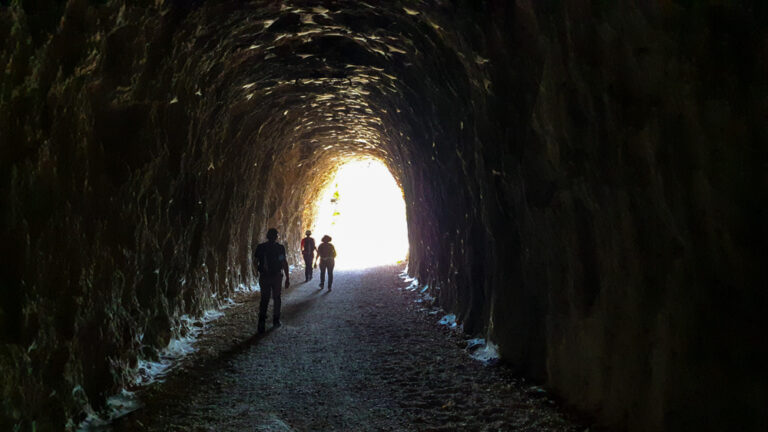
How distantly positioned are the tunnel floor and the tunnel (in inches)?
18.6

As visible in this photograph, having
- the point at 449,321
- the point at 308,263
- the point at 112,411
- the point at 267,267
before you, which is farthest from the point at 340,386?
the point at 308,263

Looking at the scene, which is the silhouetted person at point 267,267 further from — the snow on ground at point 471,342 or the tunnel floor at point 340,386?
the snow on ground at point 471,342

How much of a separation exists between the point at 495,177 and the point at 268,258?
14.1ft

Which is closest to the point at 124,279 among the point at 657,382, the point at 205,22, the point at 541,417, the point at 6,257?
the point at 6,257

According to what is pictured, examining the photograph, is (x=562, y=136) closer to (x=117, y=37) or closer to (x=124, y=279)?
(x=117, y=37)

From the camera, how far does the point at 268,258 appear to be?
9.27 meters

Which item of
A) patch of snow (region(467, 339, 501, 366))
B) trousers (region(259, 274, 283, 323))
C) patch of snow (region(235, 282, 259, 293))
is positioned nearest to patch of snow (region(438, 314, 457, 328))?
patch of snow (region(467, 339, 501, 366))

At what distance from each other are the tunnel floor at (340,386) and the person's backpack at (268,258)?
1.06 meters

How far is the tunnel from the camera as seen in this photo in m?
3.33

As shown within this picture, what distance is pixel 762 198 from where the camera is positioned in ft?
10.0

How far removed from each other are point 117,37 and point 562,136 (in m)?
4.42

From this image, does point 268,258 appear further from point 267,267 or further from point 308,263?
point 308,263

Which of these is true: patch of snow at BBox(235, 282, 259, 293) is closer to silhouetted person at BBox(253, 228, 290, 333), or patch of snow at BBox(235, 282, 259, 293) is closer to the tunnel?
the tunnel

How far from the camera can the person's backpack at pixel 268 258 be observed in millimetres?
9250
